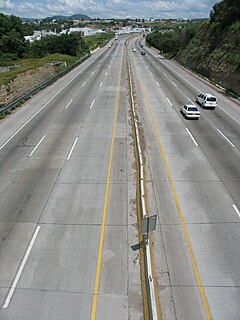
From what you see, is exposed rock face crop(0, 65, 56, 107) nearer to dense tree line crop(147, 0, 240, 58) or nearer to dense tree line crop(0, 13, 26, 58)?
dense tree line crop(147, 0, 240, 58)

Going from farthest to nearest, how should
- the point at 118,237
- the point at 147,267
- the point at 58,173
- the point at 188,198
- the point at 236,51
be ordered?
the point at 236,51 < the point at 58,173 < the point at 188,198 < the point at 118,237 < the point at 147,267

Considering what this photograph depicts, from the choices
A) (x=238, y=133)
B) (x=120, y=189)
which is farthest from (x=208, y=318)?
(x=238, y=133)

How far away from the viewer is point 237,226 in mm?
14570

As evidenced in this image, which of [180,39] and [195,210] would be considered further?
[180,39]

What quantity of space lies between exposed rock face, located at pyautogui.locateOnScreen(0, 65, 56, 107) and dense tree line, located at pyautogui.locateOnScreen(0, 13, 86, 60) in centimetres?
4933

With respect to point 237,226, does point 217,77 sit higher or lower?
lower

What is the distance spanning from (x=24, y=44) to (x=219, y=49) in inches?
3306

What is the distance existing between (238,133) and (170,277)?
63.1 feet

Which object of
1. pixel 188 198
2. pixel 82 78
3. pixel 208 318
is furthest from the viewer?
pixel 82 78

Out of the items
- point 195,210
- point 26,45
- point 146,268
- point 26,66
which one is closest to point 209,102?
point 195,210

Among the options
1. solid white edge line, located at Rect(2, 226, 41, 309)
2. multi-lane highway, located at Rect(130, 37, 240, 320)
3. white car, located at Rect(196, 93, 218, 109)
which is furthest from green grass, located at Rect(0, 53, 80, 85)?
solid white edge line, located at Rect(2, 226, 41, 309)

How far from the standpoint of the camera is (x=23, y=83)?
5419 centimetres

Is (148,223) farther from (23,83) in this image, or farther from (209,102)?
(23,83)

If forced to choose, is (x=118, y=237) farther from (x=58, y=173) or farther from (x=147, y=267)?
(x=58, y=173)
